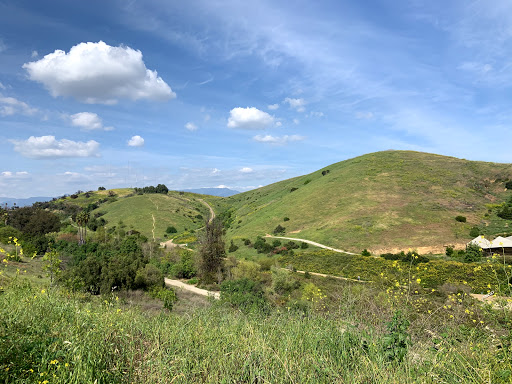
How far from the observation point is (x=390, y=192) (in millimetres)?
67250

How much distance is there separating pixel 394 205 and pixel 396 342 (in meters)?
63.9

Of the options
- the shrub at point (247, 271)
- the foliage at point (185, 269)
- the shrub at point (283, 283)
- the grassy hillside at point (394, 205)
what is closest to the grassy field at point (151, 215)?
the grassy hillside at point (394, 205)

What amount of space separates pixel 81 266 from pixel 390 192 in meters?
64.2

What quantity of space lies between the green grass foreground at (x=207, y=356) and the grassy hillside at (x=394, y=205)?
4802 centimetres

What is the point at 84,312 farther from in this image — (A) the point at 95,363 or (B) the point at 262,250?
(B) the point at 262,250

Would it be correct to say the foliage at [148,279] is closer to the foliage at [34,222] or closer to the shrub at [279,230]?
the shrub at [279,230]

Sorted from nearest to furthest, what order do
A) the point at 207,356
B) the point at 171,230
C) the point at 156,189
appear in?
the point at 207,356
the point at 171,230
the point at 156,189

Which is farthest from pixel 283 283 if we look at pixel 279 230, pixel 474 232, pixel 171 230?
pixel 171 230

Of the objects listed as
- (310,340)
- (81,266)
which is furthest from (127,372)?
(81,266)

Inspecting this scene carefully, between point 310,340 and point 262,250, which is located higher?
point 310,340

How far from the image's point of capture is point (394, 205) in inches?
2400

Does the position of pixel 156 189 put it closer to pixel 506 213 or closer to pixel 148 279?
pixel 148 279

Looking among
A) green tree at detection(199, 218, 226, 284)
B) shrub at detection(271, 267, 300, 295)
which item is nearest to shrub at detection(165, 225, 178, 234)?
green tree at detection(199, 218, 226, 284)

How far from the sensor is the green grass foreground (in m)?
3.03
